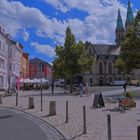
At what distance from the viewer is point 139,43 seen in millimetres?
46875

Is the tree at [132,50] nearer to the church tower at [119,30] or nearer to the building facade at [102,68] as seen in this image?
the building facade at [102,68]

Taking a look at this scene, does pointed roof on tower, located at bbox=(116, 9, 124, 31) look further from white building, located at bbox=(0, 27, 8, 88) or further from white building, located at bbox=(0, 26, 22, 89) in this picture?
white building, located at bbox=(0, 27, 8, 88)

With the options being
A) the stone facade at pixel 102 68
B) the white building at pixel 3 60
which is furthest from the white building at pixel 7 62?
the stone facade at pixel 102 68

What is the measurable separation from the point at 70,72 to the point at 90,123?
150ft

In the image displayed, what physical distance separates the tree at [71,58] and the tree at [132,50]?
569 inches

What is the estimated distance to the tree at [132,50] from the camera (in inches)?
1850

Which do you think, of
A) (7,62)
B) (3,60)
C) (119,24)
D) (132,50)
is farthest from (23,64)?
(132,50)

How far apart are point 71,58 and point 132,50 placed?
17.2 metres

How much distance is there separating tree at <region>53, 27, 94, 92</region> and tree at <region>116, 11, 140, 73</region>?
1446cm

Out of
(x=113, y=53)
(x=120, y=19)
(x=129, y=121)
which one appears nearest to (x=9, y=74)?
(x=129, y=121)

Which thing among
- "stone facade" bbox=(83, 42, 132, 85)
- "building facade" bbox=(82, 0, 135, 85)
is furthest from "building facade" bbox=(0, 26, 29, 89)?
"stone facade" bbox=(83, 42, 132, 85)

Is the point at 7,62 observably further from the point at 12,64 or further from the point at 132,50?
the point at 132,50

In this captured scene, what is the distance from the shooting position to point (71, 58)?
6303 centimetres

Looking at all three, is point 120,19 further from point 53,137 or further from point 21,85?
point 53,137
